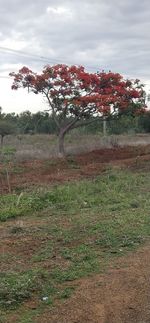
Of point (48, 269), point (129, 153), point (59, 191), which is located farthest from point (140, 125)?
point (48, 269)

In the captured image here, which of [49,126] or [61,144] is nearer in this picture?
[61,144]

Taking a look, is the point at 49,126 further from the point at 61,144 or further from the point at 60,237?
the point at 60,237

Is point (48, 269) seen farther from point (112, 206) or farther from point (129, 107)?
point (129, 107)

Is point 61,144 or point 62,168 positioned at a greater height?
point 61,144

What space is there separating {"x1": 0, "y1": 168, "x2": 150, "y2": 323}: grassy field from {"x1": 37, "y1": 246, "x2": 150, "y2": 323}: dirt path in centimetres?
12

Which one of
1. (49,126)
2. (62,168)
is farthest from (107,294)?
(49,126)

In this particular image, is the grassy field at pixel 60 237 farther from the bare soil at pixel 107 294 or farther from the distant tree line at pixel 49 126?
the distant tree line at pixel 49 126

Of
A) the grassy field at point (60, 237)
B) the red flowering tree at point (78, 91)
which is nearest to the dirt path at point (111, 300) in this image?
the grassy field at point (60, 237)

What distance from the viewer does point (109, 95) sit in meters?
18.3

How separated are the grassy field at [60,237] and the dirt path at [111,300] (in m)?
0.12

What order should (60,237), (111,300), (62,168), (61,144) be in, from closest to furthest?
(111,300)
(60,237)
(62,168)
(61,144)

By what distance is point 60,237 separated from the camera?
6.41 metres

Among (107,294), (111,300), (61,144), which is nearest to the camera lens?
(111,300)

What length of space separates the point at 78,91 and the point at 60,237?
12.9m
